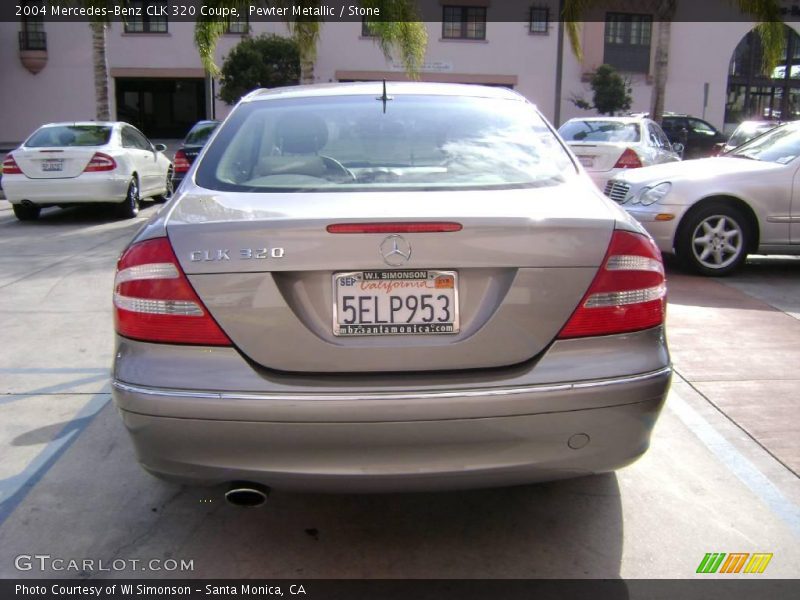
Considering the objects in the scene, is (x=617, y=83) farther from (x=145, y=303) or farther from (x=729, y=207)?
(x=145, y=303)

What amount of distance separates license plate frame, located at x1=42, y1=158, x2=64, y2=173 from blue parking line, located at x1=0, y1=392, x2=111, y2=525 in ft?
27.4

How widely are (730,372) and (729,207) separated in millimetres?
3218

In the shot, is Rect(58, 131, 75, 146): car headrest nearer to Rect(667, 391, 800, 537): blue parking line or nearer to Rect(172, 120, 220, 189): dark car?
Rect(172, 120, 220, 189): dark car

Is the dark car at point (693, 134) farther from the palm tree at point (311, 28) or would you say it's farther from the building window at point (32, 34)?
the building window at point (32, 34)

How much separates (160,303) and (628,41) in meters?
38.9

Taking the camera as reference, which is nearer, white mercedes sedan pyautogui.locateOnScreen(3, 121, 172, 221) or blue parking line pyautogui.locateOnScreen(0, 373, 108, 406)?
blue parking line pyautogui.locateOnScreen(0, 373, 108, 406)

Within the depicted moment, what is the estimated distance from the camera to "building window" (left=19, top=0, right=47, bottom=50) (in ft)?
115

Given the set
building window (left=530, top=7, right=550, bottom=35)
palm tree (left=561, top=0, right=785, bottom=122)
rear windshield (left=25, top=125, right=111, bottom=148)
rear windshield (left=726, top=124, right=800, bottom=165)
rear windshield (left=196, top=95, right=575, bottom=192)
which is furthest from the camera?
building window (left=530, top=7, right=550, bottom=35)

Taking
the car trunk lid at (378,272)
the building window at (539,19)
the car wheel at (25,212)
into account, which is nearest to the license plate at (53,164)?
the car wheel at (25,212)

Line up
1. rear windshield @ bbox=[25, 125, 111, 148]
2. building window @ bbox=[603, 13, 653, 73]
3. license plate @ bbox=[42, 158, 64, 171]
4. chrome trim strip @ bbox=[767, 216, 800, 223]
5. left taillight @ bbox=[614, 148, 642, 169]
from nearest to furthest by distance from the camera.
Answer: chrome trim strip @ bbox=[767, 216, 800, 223] → left taillight @ bbox=[614, 148, 642, 169] → license plate @ bbox=[42, 158, 64, 171] → rear windshield @ bbox=[25, 125, 111, 148] → building window @ bbox=[603, 13, 653, 73]

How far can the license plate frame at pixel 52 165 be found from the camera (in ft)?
39.4

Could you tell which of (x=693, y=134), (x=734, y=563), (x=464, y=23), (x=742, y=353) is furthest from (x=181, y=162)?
(x=464, y=23)

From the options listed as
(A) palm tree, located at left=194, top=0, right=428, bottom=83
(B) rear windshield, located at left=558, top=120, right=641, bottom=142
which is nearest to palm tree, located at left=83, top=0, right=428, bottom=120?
(A) palm tree, located at left=194, top=0, right=428, bottom=83

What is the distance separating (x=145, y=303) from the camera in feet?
9.03
